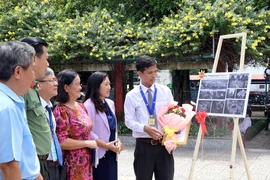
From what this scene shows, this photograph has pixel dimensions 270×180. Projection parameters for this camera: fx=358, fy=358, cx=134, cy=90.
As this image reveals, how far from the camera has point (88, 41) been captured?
32.5 ft

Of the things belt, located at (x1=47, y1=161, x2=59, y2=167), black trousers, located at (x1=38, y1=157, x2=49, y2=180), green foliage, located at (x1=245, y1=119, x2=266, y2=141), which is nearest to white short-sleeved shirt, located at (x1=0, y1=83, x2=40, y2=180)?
black trousers, located at (x1=38, y1=157, x2=49, y2=180)

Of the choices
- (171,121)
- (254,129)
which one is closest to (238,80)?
(171,121)

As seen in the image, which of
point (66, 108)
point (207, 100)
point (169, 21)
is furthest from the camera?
point (169, 21)

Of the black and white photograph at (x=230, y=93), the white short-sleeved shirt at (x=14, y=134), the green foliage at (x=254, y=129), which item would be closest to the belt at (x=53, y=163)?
the white short-sleeved shirt at (x=14, y=134)

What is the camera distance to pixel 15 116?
6.11 feet

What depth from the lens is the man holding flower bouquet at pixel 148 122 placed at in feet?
12.8

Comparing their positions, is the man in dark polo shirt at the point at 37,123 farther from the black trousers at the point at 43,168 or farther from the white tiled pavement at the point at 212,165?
the white tiled pavement at the point at 212,165

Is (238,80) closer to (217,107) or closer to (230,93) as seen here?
(230,93)

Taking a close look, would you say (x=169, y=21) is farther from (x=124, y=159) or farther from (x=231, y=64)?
(x=124, y=159)

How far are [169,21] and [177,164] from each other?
3761 millimetres

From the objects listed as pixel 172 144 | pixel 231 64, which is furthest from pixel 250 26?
pixel 172 144

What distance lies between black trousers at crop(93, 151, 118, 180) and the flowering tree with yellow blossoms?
5.27 metres

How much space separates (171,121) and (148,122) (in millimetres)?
268

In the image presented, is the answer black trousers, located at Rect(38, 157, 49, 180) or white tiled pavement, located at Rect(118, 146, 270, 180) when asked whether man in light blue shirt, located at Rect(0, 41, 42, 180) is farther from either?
white tiled pavement, located at Rect(118, 146, 270, 180)
